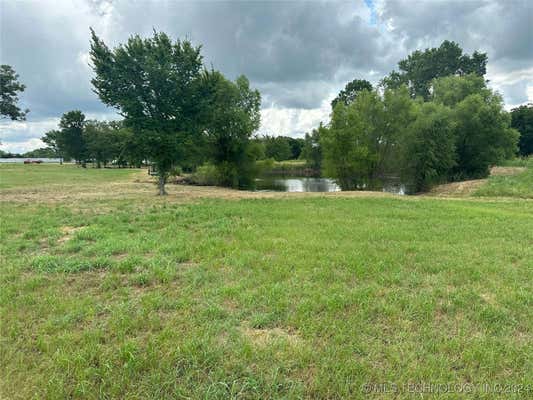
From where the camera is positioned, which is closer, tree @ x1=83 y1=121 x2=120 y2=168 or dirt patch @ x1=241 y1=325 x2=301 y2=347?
dirt patch @ x1=241 y1=325 x2=301 y2=347

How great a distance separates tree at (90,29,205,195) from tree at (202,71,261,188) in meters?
8.13

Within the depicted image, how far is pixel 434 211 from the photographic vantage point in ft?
26.6

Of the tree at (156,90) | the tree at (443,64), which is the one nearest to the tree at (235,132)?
the tree at (156,90)

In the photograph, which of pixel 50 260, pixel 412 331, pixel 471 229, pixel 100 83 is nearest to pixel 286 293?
pixel 412 331

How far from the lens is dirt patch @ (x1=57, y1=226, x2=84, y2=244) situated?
524cm

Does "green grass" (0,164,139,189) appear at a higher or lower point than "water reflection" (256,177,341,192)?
higher

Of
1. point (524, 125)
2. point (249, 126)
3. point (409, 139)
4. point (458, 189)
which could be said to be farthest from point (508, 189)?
point (524, 125)

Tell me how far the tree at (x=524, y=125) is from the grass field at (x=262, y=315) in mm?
57323

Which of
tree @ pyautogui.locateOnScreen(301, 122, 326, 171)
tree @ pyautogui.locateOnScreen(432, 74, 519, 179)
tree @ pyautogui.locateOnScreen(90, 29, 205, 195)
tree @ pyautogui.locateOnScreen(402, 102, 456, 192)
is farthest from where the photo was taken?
tree @ pyautogui.locateOnScreen(301, 122, 326, 171)

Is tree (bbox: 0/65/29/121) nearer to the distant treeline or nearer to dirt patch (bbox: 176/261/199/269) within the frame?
the distant treeline

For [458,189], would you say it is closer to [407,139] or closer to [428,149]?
[428,149]

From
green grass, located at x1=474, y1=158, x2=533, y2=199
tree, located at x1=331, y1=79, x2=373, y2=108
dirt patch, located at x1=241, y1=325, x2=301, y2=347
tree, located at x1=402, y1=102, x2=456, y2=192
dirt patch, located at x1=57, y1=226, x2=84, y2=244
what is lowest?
dirt patch, located at x1=241, y1=325, x2=301, y2=347

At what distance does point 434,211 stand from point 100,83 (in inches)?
553

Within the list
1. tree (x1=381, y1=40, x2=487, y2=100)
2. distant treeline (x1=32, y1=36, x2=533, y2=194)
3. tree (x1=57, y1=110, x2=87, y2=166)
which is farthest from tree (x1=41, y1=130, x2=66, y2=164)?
tree (x1=381, y1=40, x2=487, y2=100)
